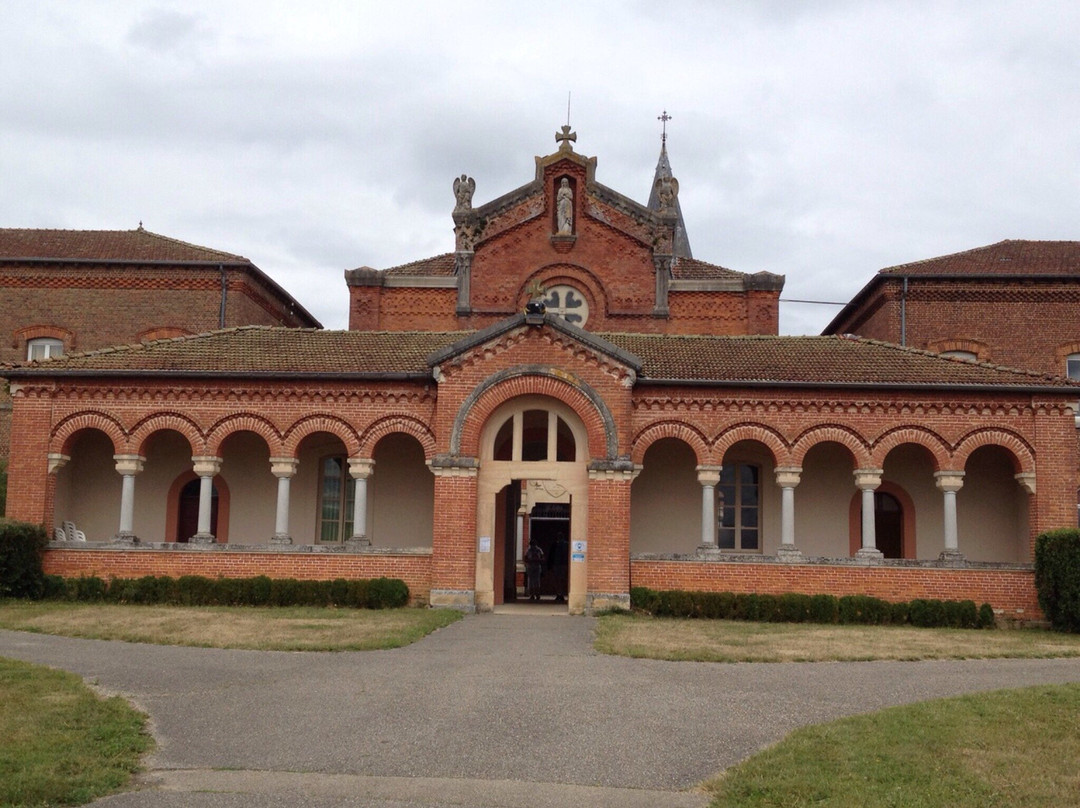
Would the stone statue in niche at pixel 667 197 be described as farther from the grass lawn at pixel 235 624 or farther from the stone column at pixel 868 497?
the grass lawn at pixel 235 624

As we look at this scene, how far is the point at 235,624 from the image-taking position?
16844 mm

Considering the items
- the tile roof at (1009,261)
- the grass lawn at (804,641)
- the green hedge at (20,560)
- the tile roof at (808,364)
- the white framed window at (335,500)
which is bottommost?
the grass lawn at (804,641)

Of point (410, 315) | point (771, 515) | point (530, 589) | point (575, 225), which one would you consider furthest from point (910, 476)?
point (410, 315)

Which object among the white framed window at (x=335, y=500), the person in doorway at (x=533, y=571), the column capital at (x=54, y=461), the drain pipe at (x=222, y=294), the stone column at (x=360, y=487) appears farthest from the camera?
the drain pipe at (x=222, y=294)

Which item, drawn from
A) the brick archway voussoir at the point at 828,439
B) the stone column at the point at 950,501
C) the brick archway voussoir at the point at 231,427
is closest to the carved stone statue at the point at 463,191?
the brick archway voussoir at the point at 231,427

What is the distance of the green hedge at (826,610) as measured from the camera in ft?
64.5

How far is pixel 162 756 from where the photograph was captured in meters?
8.71

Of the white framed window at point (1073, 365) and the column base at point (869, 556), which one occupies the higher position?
the white framed window at point (1073, 365)

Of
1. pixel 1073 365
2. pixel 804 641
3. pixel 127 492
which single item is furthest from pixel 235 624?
pixel 1073 365

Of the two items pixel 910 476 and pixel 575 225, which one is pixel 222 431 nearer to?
pixel 575 225

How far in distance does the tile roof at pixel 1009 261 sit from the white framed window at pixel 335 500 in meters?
17.1

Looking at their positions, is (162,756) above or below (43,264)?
below

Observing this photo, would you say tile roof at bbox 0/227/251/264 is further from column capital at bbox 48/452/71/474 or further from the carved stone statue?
column capital at bbox 48/452/71/474

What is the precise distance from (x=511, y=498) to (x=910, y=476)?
9011 millimetres
